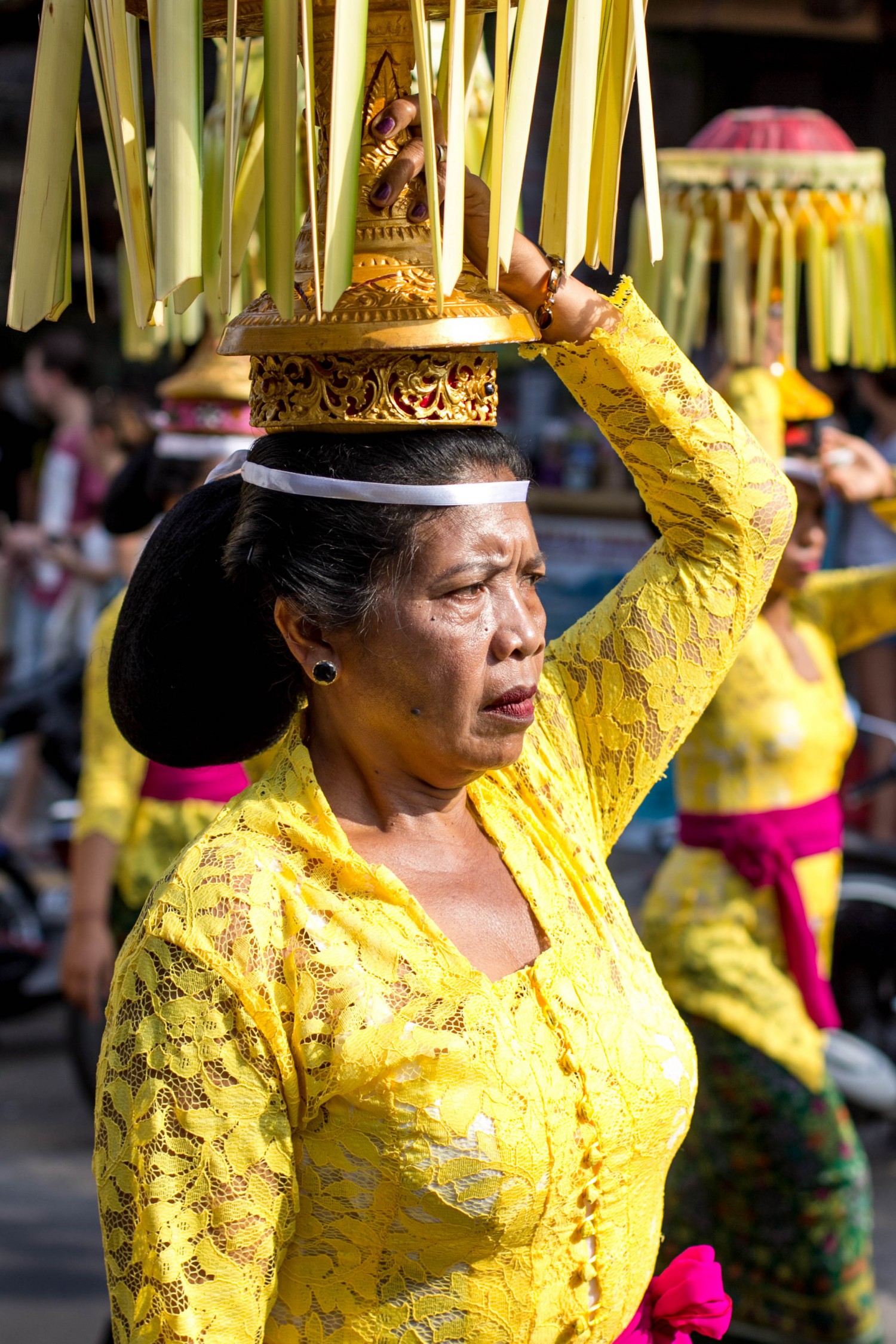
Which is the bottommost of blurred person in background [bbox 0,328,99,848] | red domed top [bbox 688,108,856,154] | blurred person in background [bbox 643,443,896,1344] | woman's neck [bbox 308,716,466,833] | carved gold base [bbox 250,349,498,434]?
blurred person in background [bbox 0,328,99,848]

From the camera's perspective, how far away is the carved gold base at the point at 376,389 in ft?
5.41

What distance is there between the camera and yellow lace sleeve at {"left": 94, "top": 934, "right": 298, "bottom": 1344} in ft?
5.01

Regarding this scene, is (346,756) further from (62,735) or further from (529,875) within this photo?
(62,735)

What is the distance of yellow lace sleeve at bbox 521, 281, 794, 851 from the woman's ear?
39 centimetres

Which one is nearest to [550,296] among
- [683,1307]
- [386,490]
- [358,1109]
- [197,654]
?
[386,490]

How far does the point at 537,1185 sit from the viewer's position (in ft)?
5.32

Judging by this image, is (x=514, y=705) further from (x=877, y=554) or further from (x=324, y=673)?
(x=877, y=554)

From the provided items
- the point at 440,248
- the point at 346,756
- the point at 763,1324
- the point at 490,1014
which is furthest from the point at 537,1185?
the point at 763,1324

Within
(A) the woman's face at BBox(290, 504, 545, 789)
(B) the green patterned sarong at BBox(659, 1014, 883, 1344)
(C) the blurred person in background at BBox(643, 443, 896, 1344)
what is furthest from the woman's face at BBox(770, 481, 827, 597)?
(A) the woman's face at BBox(290, 504, 545, 789)

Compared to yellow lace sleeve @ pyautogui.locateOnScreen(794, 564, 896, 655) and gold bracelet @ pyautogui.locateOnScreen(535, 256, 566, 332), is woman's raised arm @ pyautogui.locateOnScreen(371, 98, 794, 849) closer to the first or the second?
gold bracelet @ pyautogui.locateOnScreen(535, 256, 566, 332)

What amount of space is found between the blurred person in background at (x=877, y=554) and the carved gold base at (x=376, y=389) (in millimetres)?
5497

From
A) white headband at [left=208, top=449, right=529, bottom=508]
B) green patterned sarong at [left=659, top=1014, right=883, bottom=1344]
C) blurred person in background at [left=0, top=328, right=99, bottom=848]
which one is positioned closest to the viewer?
white headband at [left=208, top=449, right=529, bottom=508]

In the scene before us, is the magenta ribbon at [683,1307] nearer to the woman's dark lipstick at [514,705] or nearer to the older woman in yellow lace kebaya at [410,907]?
the older woman in yellow lace kebaya at [410,907]

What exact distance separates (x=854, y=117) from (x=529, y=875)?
7557mm
